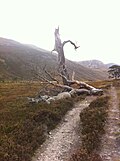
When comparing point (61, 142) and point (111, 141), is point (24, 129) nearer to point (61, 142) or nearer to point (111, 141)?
point (61, 142)

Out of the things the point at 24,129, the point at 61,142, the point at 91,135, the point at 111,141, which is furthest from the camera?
the point at 24,129

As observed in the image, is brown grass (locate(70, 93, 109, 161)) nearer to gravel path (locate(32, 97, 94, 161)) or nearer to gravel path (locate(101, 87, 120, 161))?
gravel path (locate(101, 87, 120, 161))

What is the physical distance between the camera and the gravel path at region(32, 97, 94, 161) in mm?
13609

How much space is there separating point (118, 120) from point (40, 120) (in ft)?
17.8

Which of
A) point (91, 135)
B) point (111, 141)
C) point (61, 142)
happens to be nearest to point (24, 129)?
point (61, 142)

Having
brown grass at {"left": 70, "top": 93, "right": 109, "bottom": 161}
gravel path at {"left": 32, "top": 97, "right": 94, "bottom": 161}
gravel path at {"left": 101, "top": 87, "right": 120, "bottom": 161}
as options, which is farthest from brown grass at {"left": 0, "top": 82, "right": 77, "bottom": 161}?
gravel path at {"left": 101, "top": 87, "right": 120, "bottom": 161}

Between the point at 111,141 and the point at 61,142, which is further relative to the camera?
the point at 61,142

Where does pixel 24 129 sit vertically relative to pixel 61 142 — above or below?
above

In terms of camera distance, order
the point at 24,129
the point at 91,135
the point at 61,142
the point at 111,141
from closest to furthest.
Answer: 1. the point at 111,141
2. the point at 91,135
3. the point at 61,142
4. the point at 24,129

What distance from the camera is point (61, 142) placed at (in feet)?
51.7

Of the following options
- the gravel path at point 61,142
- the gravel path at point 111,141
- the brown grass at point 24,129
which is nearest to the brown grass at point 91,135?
the gravel path at point 111,141

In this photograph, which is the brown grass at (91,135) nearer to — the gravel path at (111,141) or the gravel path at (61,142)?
the gravel path at (111,141)

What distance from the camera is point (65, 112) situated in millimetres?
22922

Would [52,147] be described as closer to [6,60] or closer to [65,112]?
[65,112]
